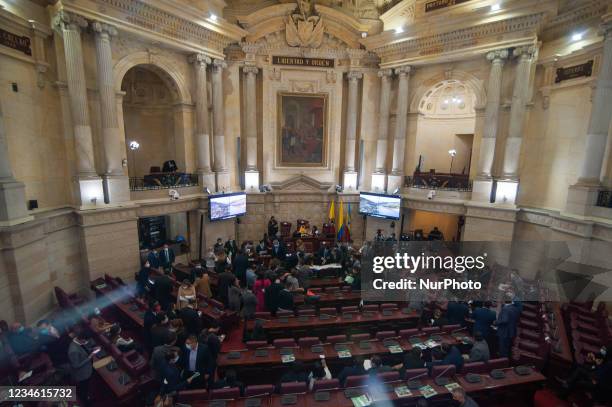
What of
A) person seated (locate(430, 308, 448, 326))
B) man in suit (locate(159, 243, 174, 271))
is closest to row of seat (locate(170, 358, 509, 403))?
A: person seated (locate(430, 308, 448, 326))

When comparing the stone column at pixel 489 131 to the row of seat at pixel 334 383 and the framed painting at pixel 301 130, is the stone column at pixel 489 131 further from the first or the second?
the row of seat at pixel 334 383

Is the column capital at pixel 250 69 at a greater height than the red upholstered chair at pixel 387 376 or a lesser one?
greater

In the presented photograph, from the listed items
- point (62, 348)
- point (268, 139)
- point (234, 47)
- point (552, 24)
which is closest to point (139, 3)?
point (234, 47)

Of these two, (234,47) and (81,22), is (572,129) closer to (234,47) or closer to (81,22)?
(234,47)

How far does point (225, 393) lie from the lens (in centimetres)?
499

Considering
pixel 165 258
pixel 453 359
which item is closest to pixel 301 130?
pixel 165 258

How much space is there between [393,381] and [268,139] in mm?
12185

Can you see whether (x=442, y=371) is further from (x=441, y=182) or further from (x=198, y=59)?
(x=198, y=59)

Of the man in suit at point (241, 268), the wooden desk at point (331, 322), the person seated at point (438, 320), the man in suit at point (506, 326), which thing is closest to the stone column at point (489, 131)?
the man in suit at point (506, 326)

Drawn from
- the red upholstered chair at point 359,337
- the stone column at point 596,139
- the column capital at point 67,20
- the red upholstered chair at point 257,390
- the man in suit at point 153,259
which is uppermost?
the column capital at point 67,20

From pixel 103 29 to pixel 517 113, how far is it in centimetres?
1498

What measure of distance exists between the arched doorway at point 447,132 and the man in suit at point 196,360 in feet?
49.0

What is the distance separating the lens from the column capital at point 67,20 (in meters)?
8.92

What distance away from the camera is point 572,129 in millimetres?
11172
